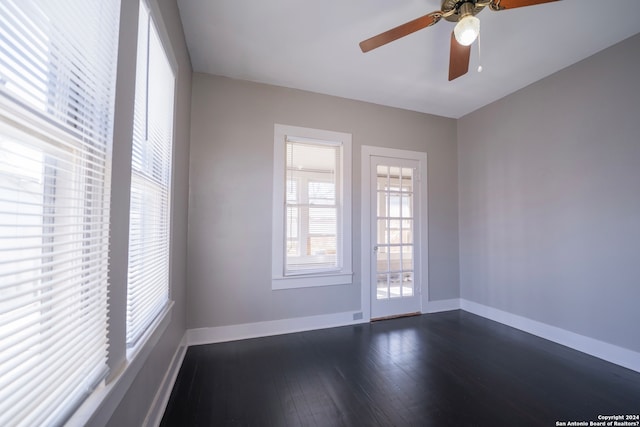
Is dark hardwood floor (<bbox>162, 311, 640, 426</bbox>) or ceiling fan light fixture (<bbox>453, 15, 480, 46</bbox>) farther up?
ceiling fan light fixture (<bbox>453, 15, 480, 46</bbox>)

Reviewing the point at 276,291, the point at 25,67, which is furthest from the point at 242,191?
the point at 25,67

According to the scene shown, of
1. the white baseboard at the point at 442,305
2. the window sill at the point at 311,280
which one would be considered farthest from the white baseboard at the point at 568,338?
the window sill at the point at 311,280

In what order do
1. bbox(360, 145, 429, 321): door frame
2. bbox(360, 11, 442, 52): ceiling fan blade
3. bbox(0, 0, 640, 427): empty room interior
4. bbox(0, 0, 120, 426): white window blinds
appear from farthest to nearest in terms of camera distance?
1. bbox(360, 145, 429, 321): door frame
2. bbox(360, 11, 442, 52): ceiling fan blade
3. bbox(0, 0, 640, 427): empty room interior
4. bbox(0, 0, 120, 426): white window blinds

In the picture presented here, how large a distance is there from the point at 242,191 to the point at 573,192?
3.42 m

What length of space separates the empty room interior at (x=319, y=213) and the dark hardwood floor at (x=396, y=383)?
22mm

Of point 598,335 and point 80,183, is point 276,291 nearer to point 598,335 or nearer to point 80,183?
point 80,183

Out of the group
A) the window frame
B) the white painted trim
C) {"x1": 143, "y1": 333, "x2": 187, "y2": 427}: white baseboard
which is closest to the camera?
the window frame

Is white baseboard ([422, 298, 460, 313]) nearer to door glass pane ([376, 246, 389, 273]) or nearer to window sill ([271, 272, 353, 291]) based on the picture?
door glass pane ([376, 246, 389, 273])

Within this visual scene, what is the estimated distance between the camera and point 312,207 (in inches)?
126

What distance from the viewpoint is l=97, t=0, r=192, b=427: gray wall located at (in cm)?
103

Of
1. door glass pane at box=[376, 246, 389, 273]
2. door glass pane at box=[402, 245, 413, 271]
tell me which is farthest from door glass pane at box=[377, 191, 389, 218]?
door glass pane at box=[402, 245, 413, 271]

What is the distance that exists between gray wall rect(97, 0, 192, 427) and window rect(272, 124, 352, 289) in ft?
3.48

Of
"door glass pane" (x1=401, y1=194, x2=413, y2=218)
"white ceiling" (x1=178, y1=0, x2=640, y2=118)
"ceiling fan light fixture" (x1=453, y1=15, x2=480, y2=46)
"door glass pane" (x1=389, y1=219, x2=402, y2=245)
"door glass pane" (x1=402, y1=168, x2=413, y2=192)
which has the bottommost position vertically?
"door glass pane" (x1=389, y1=219, x2=402, y2=245)

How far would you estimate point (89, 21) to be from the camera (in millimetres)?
850
